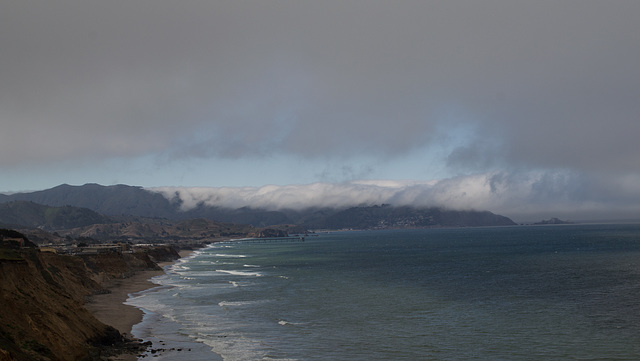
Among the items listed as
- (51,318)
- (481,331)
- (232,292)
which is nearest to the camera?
(51,318)

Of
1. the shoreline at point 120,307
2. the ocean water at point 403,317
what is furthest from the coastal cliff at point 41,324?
the ocean water at point 403,317

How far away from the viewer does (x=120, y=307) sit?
60.6 metres

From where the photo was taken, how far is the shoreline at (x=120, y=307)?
150 feet

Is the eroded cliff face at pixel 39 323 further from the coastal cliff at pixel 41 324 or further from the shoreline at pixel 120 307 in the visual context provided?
the shoreline at pixel 120 307

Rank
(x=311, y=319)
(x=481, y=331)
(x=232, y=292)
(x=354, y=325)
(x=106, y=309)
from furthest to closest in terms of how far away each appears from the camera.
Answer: (x=232, y=292), (x=106, y=309), (x=311, y=319), (x=354, y=325), (x=481, y=331)

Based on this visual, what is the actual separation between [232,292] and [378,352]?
41033 mm

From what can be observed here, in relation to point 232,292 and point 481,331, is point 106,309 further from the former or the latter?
point 481,331

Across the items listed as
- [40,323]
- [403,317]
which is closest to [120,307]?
[40,323]

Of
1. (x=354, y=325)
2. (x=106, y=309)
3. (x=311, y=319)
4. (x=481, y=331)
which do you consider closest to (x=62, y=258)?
(x=106, y=309)

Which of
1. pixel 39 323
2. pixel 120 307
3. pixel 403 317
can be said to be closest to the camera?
pixel 39 323

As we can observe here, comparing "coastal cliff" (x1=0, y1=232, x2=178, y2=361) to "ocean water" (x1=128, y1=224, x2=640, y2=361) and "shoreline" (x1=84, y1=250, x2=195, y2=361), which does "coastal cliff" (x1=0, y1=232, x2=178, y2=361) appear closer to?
"shoreline" (x1=84, y1=250, x2=195, y2=361)

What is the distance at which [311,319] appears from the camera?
52688mm

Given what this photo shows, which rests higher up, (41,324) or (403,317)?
(41,324)

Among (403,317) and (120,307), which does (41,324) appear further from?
(403,317)
